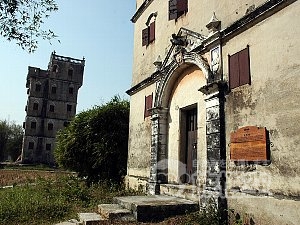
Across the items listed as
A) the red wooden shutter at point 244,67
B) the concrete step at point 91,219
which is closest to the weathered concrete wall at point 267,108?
the red wooden shutter at point 244,67

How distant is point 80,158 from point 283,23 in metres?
11.8

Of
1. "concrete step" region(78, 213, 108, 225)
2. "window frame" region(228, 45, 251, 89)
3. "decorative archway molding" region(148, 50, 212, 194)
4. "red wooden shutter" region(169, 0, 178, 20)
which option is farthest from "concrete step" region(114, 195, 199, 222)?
"red wooden shutter" region(169, 0, 178, 20)

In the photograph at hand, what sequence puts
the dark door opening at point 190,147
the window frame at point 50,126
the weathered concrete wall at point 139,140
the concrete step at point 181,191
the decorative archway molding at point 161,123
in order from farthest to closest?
the window frame at point 50,126 → the weathered concrete wall at point 139,140 → the decorative archway molding at point 161,123 → the dark door opening at point 190,147 → the concrete step at point 181,191

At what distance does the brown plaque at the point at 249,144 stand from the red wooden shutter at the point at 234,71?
1.15 meters

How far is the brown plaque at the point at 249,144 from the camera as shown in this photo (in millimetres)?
5848

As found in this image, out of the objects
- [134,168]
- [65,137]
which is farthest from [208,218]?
[65,137]

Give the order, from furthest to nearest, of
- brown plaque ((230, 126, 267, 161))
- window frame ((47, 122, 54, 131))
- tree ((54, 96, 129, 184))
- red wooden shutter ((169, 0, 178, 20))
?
window frame ((47, 122, 54, 131)), tree ((54, 96, 129, 184)), red wooden shutter ((169, 0, 178, 20)), brown plaque ((230, 126, 267, 161))

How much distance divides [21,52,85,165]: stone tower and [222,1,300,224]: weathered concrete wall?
130 ft

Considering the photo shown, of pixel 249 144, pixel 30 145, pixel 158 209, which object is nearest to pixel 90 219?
pixel 158 209

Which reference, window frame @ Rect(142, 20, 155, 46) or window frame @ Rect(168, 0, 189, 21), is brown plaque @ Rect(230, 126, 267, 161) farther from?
window frame @ Rect(142, 20, 155, 46)

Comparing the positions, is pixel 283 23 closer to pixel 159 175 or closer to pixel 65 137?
pixel 159 175

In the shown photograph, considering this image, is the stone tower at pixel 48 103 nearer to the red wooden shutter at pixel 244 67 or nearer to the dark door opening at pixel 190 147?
the dark door opening at pixel 190 147

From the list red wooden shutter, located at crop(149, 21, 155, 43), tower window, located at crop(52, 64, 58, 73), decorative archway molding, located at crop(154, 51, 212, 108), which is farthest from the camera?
tower window, located at crop(52, 64, 58, 73)

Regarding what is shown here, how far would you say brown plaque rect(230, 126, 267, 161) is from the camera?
5848mm
